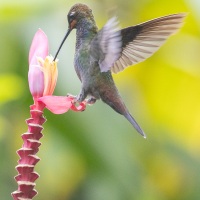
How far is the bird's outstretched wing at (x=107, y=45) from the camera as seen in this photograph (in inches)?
63.6

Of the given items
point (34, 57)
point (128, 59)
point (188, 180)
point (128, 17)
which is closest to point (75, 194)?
point (188, 180)

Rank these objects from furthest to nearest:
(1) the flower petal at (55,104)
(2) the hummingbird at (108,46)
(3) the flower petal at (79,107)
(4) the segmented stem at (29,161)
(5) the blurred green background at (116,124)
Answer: (5) the blurred green background at (116,124)
(2) the hummingbird at (108,46)
(3) the flower petal at (79,107)
(1) the flower petal at (55,104)
(4) the segmented stem at (29,161)

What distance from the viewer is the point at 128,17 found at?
10.6 ft

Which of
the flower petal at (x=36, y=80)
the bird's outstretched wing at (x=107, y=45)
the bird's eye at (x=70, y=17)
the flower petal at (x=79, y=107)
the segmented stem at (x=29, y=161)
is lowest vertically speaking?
the segmented stem at (x=29, y=161)

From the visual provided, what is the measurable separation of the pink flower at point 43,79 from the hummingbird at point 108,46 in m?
0.12

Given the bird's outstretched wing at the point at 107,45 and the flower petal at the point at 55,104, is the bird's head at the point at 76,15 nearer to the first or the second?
the bird's outstretched wing at the point at 107,45

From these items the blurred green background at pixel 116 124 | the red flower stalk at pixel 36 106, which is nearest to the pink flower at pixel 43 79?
the red flower stalk at pixel 36 106

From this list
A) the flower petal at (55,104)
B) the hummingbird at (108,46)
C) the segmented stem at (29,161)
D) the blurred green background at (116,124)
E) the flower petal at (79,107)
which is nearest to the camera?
the segmented stem at (29,161)

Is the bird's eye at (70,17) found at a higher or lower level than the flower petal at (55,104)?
higher

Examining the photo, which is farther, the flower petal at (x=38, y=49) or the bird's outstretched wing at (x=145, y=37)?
the bird's outstretched wing at (x=145, y=37)

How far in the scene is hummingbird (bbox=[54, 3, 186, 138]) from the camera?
66.1 inches

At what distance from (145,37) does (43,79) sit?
17.4 inches

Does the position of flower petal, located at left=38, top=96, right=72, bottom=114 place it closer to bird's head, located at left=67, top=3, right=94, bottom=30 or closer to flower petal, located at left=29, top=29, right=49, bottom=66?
flower petal, located at left=29, top=29, right=49, bottom=66

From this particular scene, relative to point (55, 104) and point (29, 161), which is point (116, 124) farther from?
point (29, 161)
